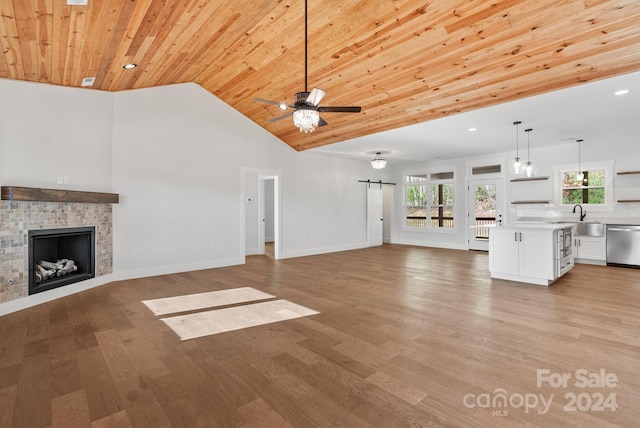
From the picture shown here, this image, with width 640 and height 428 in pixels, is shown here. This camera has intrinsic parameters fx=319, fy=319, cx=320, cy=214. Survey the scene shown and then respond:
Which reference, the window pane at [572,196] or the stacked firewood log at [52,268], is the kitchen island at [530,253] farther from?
the stacked firewood log at [52,268]

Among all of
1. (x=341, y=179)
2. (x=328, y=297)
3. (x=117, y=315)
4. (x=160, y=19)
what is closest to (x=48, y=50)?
(x=160, y=19)

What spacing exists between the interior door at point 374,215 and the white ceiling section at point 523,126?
5.45 feet

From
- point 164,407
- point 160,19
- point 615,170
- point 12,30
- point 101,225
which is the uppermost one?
point 160,19

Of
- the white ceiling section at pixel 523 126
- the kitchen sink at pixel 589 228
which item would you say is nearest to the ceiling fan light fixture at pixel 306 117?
the white ceiling section at pixel 523 126

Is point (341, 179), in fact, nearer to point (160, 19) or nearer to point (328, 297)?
point (328, 297)

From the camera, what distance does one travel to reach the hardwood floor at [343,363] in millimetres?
1897

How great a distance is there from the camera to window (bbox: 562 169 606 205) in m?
7.19

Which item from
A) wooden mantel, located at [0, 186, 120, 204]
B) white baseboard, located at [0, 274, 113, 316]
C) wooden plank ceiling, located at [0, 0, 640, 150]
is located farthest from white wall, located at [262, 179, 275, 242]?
white baseboard, located at [0, 274, 113, 316]

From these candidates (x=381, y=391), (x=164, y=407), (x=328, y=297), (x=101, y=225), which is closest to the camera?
(x=164, y=407)

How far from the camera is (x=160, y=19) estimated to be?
3643mm

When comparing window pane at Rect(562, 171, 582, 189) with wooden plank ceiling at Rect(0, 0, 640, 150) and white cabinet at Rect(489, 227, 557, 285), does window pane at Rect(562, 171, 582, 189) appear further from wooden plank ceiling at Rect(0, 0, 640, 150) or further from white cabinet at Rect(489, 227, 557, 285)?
wooden plank ceiling at Rect(0, 0, 640, 150)

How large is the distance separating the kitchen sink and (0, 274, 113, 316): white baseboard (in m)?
9.48

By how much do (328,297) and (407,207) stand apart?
24.2ft

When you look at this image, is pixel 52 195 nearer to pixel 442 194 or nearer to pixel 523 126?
pixel 523 126
